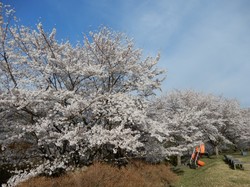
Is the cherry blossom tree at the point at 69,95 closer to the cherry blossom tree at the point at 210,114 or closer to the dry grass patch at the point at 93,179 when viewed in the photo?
the dry grass patch at the point at 93,179

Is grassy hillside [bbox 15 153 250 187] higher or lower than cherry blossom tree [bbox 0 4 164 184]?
lower

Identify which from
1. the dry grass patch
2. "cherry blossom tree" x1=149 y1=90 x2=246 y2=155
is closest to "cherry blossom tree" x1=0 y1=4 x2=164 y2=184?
the dry grass patch

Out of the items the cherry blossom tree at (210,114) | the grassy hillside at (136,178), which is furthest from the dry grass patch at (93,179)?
the cherry blossom tree at (210,114)

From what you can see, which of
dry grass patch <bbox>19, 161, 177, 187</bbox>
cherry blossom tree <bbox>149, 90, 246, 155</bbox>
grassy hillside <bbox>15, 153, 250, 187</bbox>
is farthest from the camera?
cherry blossom tree <bbox>149, 90, 246, 155</bbox>

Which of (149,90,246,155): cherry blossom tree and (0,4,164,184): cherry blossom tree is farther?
(149,90,246,155): cherry blossom tree

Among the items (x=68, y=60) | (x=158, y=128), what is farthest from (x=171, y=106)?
(x=68, y=60)

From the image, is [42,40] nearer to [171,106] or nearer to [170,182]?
[170,182]

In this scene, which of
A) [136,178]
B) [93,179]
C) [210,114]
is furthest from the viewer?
[210,114]

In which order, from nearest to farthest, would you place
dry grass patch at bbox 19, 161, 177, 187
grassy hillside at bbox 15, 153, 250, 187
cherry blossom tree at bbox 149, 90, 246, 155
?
dry grass patch at bbox 19, 161, 177, 187 → grassy hillside at bbox 15, 153, 250, 187 → cherry blossom tree at bbox 149, 90, 246, 155

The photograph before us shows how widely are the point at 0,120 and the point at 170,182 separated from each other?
36.0 ft

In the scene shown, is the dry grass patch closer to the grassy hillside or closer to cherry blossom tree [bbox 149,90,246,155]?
the grassy hillside

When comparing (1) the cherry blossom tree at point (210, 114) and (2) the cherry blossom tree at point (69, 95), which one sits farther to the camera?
(1) the cherry blossom tree at point (210, 114)

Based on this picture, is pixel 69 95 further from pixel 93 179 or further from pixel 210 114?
pixel 210 114

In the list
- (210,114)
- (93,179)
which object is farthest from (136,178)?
(210,114)
